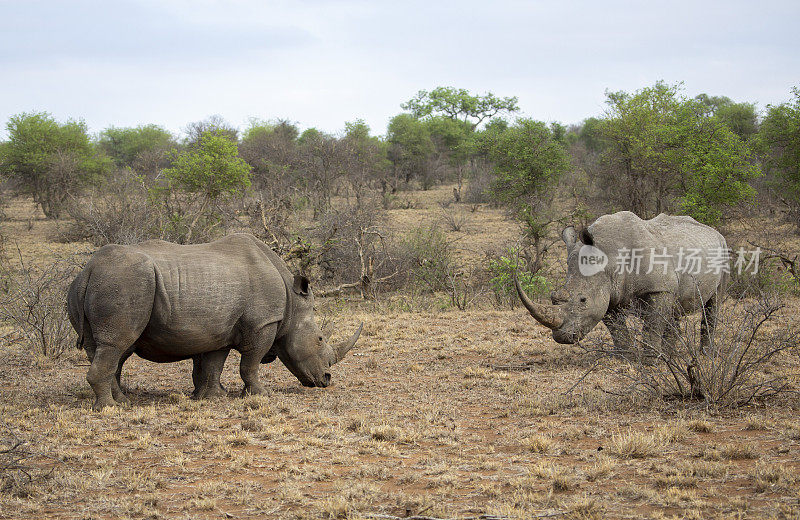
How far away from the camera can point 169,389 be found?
28.5ft

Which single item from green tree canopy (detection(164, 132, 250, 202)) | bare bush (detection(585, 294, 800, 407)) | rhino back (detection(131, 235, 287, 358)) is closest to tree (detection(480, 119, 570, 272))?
green tree canopy (detection(164, 132, 250, 202))

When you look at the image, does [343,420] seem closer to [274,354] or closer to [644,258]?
[274,354]

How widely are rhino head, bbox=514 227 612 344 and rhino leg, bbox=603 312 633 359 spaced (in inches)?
10.1

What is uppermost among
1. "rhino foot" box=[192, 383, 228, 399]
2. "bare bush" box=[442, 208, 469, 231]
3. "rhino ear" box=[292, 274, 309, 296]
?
"bare bush" box=[442, 208, 469, 231]

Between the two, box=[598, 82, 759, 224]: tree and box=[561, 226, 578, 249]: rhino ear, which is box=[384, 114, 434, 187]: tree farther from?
box=[561, 226, 578, 249]: rhino ear

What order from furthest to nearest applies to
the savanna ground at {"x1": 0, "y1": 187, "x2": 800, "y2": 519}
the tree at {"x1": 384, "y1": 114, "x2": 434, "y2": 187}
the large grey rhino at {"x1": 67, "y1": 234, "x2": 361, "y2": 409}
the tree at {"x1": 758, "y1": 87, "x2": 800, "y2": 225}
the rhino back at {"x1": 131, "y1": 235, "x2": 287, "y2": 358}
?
1. the tree at {"x1": 384, "y1": 114, "x2": 434, "y2": 187}
2. the tree at {"x1": 758, "y1": 87, "x2": 800, "y2": 225}
3. the rhino back at {"x1": 131, "y1": 235, "x2": 287, "y2": 358}
4. the large grey rhino at {"x1": 67, "y1": 234, "x2": 361, "y2": 409}
5. the savanna ground at {"x1": 0, "y1": 187, "x2": 800, "y2": 519}

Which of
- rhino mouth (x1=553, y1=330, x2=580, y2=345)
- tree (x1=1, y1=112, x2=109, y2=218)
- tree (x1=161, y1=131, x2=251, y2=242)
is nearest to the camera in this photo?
rhino mouth (x1=553, y1=330, x2=580, y2=345)

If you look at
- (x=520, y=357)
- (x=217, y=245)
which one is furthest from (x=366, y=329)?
(x=217, y=245)

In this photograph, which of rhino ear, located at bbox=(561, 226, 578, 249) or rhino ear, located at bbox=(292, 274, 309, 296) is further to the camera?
rhino ear, located at bbox=(561, 226, 578, 249)

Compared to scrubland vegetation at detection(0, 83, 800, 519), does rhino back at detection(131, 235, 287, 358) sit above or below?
above

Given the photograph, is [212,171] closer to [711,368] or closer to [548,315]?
[548,315]

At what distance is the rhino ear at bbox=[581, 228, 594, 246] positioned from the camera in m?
9.20

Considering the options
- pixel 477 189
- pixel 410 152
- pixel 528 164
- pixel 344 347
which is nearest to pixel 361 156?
pixel 477 189

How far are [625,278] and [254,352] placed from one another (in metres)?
4.62
